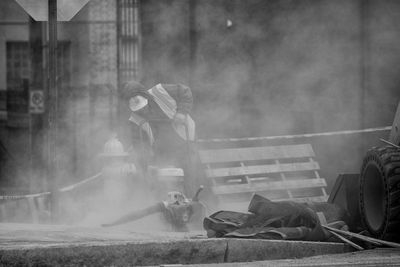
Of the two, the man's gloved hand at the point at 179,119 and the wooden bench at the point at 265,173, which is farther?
the wooden bench at the point at 265,173

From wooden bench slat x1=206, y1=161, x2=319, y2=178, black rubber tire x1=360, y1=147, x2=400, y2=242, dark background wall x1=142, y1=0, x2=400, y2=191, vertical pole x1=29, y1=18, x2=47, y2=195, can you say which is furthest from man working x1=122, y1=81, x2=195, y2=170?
black rubber tire x1=360, y1=147, x2=400, y2=242

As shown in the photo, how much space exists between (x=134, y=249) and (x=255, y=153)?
5185 mm

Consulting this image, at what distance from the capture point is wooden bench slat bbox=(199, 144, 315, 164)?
9.70 meters

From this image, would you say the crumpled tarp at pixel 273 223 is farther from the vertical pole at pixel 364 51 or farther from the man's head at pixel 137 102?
the vertical pole at pixel 364 51

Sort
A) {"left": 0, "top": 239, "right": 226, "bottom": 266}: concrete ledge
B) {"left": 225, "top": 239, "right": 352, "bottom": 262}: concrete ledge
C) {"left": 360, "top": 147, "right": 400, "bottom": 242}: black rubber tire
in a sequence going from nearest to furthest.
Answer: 1. {"left": 0, "top": 239, "right": 226, "bottom": 266}: concrete ledge
2. {"left": 225, "top": 239, "right": 352, "bottom": 262}: concrete ledge
3. {"left": 360, "top": 147, "right": 400, "bottom": 242}: black rubber tire

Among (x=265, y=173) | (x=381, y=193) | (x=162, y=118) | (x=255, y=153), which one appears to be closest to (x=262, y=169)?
(x=265, y=173)

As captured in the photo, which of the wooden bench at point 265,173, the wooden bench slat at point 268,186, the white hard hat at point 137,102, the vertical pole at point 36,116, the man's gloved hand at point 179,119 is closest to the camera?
the white hard hat at point 137,102

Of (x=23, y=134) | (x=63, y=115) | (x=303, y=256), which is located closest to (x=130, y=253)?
(x=303, y=256)

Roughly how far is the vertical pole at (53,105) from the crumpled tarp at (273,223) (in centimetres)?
207

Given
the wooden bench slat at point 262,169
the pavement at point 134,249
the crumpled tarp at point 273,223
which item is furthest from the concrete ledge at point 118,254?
the wooden bench slat at point 262,169

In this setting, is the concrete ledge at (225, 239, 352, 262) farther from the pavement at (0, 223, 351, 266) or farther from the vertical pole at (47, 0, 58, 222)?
the vertical pole at (47, 0, 58, 222)

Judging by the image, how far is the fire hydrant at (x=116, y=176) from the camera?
28.9 feet

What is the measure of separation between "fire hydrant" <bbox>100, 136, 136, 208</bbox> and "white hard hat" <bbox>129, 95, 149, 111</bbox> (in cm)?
60

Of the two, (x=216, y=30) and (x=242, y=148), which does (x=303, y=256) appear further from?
(x=216, y=30)
